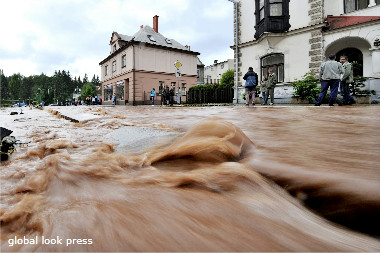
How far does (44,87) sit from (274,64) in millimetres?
122394

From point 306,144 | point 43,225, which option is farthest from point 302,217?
point 306,144

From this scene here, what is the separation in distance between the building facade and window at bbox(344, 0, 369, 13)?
50.5 ft

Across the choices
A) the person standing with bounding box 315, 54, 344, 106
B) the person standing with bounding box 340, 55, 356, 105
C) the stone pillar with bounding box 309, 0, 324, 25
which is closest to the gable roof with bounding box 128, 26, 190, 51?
the stone pillar with bounding box 309, 0, 324, 25

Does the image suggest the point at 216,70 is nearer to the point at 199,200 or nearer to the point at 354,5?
the point at 354,5

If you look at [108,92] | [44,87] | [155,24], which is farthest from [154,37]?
[44,87]

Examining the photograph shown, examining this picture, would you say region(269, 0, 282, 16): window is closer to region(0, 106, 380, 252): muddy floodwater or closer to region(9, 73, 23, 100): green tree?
region(0, 106, 380, 252): muddy floodwater

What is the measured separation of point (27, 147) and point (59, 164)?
0.85 m

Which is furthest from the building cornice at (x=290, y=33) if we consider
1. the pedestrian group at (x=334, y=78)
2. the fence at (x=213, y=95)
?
the fence at (x=213, y=95)

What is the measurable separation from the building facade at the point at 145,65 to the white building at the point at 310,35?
37.6 ft

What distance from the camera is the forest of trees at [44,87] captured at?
3413 inches

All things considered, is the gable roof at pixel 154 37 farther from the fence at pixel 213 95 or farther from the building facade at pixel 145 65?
the fence at pixel 213 95

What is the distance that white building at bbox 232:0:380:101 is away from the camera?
38.8 feet

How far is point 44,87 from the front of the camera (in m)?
111

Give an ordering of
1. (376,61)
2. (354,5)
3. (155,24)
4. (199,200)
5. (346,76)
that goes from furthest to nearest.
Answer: (155,24)
(354,5)
(376,61)
(346,76)
(199,200)
